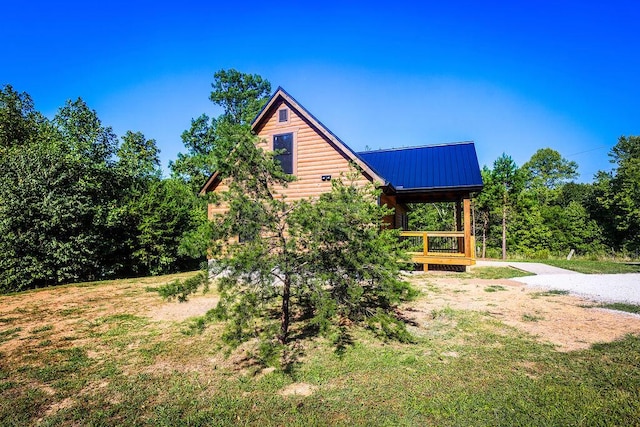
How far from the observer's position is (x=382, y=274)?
4.64 m

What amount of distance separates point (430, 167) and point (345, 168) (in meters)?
4.50

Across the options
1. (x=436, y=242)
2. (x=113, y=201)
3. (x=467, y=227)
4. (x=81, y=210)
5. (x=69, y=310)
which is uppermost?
(x=113, y=201)

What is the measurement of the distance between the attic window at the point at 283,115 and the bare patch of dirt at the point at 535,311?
26.7 ft

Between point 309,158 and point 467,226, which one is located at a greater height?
point 309,158

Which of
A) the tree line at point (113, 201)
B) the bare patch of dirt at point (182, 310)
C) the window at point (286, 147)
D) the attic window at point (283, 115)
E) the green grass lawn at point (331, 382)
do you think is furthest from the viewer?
the attic window at point (283, 115)

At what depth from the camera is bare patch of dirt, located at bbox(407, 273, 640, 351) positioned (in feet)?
18.7

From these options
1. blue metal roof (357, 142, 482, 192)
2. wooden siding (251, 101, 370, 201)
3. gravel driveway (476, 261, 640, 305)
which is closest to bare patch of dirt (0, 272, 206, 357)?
wooden siding (251, 101, 370, 201)

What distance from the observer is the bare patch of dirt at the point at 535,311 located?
569cm

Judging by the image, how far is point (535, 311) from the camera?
727 cm

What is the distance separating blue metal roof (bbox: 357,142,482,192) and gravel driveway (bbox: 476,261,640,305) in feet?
13.2

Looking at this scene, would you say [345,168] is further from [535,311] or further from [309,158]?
[535,311]

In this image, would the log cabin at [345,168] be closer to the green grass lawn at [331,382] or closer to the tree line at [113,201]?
the tree line at [113,201]

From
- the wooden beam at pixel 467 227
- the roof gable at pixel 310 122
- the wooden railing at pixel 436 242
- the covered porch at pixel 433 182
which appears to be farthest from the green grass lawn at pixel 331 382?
the wooden beam at pixel 467 227

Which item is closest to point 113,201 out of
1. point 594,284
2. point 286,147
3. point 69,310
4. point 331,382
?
point 69,310
